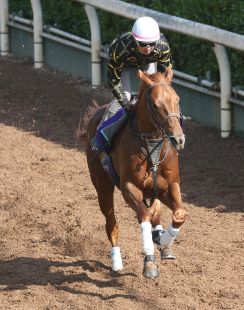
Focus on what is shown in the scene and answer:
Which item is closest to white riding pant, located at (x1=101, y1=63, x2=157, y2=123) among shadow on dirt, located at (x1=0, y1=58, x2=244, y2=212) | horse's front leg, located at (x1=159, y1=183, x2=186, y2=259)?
horse's front leg, located at (x1=159, y1=183, x2=186, y2=259)

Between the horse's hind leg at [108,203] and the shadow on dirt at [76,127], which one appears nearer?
the horse's hind leg at [108,203]

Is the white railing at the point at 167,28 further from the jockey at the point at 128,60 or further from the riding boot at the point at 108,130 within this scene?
the riding boot at the point at 108,130

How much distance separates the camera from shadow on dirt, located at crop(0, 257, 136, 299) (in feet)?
29.4

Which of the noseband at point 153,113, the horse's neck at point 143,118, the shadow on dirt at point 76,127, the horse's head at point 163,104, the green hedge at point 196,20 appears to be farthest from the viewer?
the green hedge at point 196,20

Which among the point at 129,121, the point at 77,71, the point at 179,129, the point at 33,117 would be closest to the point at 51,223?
the point at 129,121

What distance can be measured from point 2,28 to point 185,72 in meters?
4.61

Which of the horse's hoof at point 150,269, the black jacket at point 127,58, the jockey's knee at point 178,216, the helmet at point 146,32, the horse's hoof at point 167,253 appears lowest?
the horse's hoof at point 167,253

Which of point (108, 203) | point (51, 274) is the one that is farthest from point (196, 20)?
point (51, 274)

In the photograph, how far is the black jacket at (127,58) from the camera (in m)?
8.79

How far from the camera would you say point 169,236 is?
8570 millimetres

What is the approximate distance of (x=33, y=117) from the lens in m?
14.3

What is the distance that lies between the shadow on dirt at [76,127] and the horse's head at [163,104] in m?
2.68

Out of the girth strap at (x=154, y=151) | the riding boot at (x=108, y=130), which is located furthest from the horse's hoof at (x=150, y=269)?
the riding boot at (x=108, y=130)

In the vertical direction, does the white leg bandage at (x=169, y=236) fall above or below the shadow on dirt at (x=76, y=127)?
above
